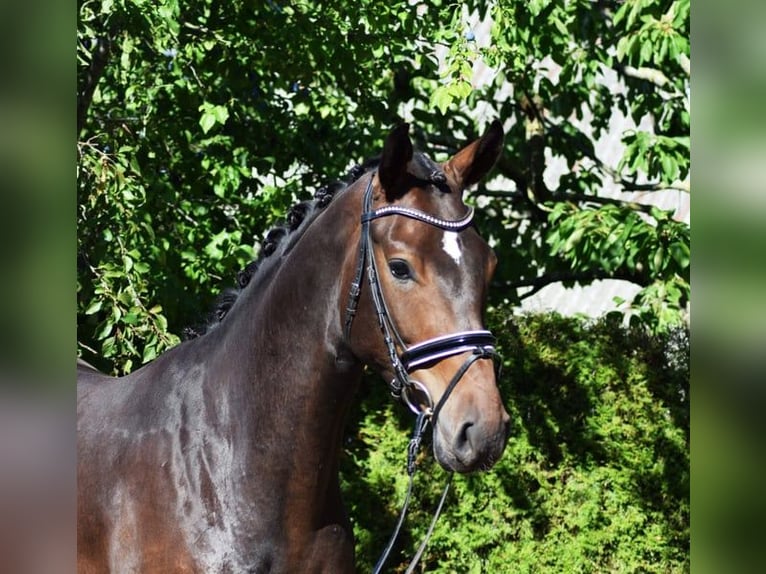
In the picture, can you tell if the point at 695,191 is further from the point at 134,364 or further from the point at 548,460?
the point at 548,460

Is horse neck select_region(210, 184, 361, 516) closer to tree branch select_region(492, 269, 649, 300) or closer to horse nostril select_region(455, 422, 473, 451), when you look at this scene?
horse nostril select_region(455, 422, 473, 451)

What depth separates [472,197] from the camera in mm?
6617

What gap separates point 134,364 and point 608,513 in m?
3.07

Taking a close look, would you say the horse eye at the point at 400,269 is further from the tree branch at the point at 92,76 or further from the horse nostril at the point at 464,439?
the tree branch at the point at 92,76

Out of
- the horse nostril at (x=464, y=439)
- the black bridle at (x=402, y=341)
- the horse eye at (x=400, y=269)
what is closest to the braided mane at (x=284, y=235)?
the black bridle at (x=402, y=341)

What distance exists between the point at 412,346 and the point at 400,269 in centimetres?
20

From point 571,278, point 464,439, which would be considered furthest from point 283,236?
point 571,278

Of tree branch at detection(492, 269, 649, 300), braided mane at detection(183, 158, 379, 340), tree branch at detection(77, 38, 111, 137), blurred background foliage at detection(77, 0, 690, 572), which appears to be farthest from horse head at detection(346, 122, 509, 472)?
tree branch at detection(492, 269, 649, 300)

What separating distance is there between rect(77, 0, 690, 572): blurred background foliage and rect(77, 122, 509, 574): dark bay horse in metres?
1.80

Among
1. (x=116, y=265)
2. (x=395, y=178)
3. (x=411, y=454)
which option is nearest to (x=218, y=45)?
(x=116, y=265)

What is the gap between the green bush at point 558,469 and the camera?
5.67 m

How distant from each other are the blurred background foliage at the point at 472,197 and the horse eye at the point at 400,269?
7.41 ft

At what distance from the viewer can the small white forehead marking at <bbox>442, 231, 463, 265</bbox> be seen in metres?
2.34
